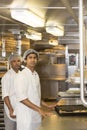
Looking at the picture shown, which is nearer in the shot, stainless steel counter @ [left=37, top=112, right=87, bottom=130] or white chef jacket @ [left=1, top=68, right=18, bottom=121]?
stainless steel counter @ [left=37, top=112, right=87, bottom=130]

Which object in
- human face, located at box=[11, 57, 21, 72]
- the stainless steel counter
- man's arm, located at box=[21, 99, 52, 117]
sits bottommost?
the stainless steel counter

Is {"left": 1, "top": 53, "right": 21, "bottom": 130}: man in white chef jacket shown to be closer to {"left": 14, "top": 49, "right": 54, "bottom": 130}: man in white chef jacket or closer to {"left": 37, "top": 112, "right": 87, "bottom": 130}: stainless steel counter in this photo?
{"left": 14, "top": 49, "right": 54, "bottom": 130}: man in white chef jacket

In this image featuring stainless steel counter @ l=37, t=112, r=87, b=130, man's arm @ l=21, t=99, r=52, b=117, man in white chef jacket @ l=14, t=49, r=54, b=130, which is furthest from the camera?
man in white chef jacket @ l=14, t=49, r=54, b=130

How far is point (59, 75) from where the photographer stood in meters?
11.8

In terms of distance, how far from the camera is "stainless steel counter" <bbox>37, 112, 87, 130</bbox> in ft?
11.0

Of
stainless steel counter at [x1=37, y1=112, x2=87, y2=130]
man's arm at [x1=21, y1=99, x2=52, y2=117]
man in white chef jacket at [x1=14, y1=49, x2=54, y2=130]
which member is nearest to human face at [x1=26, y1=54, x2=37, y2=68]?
man in white chef jacket at [x1=14, y1=49, x2=54, y2=130]

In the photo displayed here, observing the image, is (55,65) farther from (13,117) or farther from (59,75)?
(13,117)

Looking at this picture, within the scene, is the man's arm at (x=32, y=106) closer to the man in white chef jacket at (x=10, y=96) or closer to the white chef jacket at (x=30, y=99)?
the white chef jacket at (x=30, y=99)

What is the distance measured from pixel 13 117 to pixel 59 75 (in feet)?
23.0

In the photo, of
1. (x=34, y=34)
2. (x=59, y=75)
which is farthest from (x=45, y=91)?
(x=34, y=34)

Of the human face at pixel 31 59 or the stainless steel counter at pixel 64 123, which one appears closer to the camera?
the stainless steel counter at pixel 64 123

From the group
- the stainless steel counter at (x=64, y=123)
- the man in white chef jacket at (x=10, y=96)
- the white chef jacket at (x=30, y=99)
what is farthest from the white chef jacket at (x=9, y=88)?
the stainless steel counter at (x=64, y=123)

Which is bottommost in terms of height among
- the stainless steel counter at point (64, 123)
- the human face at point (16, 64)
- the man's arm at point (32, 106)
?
the stainless steel counter at point (64, 123)

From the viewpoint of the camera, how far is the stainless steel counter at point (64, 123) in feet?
11.0
